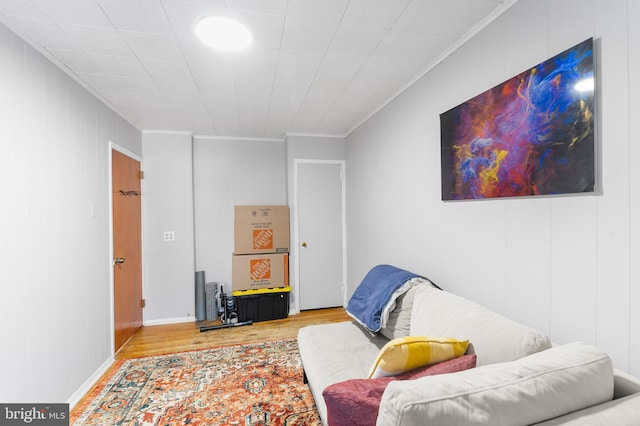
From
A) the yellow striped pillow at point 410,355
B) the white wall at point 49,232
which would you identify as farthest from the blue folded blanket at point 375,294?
the white wall at point 49,232

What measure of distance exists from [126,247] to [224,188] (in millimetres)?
1389

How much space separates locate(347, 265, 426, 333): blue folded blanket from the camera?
2020mm

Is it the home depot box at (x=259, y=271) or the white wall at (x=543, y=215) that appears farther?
the home depot box at (x=259, y=271)

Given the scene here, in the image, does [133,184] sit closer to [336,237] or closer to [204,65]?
[204,65]

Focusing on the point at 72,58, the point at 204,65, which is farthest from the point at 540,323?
the point at 72,58

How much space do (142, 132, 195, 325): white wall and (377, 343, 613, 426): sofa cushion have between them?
11.7 ft

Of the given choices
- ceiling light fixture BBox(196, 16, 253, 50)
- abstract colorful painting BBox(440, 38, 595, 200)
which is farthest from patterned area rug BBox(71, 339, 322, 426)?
ceiling light fixture BBox(196, 16, 253, 50)

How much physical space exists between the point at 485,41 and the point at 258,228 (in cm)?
305

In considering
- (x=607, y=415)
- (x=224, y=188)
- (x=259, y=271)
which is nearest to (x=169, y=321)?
(x=259, y=271)

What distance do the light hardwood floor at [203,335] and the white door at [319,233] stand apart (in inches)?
12.1

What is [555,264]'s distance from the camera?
1.37 metres

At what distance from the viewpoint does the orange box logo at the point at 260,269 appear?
3857 mm

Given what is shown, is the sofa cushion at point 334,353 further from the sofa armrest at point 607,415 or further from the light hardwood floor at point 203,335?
the light hardwood floor at point 203,335

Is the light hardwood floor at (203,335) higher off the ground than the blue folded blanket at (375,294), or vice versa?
the blue folded blanket at (375,294)
